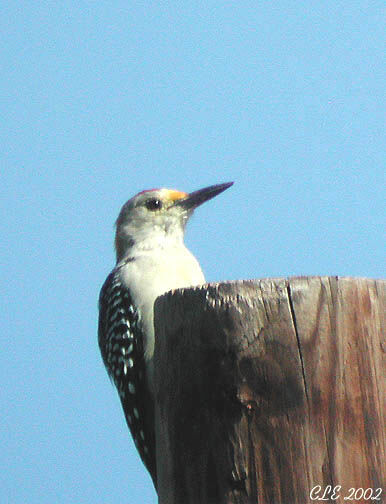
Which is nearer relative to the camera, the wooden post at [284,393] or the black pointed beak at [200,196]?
the wooden post at [284,393]

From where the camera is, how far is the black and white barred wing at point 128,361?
5.16 m

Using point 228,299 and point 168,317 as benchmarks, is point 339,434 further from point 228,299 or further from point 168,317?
point 168,317

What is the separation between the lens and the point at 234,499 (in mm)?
2457

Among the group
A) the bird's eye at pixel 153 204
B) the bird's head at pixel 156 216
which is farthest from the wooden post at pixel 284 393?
the bird's eye at pixel 153 204

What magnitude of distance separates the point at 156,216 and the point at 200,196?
469mm

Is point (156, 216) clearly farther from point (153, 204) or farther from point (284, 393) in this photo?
point (284, 393)

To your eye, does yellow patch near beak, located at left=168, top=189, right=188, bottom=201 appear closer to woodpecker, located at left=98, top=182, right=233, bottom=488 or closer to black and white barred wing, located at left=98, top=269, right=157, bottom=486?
woodpecker, located at left=98, top=182, right=233, bottom=488

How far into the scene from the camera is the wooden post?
7.89 feet

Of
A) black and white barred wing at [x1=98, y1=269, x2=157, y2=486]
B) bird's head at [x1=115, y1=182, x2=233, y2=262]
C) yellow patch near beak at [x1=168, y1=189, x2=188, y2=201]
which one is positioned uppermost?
yellow patch near beak at [x1=168, y1=189, x2=188, y2=201]

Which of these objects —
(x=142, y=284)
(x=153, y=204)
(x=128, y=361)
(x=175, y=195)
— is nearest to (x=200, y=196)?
(x=175, y=195)

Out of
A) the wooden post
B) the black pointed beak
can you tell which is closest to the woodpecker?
the black pointed beak

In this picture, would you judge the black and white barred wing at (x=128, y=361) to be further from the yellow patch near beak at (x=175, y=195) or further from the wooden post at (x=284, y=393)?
the wooden post at (x=284, y=393)

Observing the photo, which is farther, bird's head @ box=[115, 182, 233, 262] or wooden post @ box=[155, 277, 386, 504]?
bird's head @ box=[115, 182, 233, 262]

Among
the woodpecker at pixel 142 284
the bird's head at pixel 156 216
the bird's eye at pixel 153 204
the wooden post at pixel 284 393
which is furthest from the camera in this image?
the bird's eye at pixel 153 204
